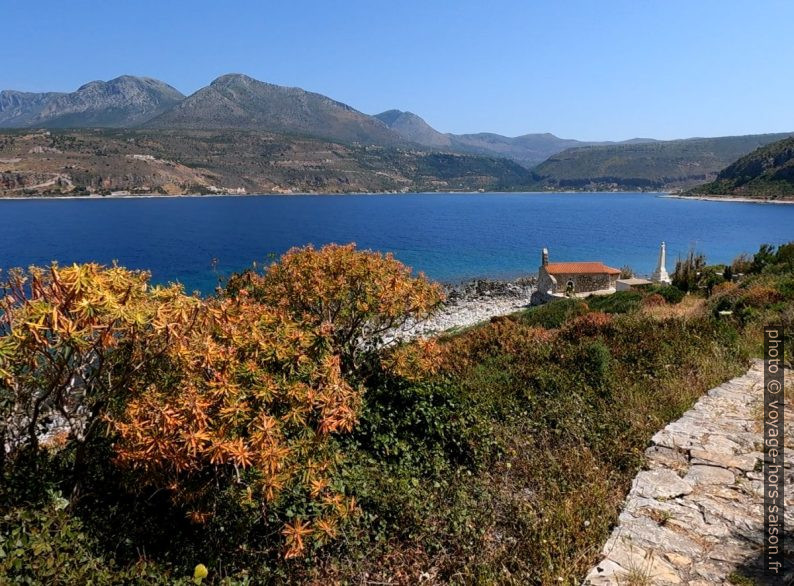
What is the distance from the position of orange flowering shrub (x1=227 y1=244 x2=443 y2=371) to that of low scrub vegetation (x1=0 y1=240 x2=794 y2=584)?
26 millimetres

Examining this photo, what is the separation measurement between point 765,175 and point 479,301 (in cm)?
16722

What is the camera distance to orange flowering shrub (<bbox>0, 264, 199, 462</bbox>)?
3359 mm

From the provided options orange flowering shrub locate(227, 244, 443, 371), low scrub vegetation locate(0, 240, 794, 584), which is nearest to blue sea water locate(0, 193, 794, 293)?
orange flowering shrub locate(227, 244, 443, 371)

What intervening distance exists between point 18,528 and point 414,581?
3.23 meters

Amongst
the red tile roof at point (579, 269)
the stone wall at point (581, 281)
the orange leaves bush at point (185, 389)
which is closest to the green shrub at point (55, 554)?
the orange leaves bush at point (185, 389)

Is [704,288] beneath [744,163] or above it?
beneath

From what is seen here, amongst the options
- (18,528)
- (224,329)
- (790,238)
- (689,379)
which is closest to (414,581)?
(224,329)

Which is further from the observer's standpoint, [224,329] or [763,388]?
[763,388]

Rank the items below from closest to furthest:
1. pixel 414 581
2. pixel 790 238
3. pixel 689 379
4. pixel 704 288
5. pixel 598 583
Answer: pixel 598 583 → pixel 414 581 → pixel 689 379 → pixel 704 288 → pixel 790 238

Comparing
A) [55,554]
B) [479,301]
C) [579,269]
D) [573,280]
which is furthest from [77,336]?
[479,301]

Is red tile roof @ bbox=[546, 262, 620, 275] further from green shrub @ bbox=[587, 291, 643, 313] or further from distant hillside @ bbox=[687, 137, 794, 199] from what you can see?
distant hillside @ bbox=[687, 137, 794, 199]

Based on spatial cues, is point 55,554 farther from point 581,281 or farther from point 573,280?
point 581,281

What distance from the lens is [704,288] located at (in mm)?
24734

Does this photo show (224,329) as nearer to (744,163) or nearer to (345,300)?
(345,300)
